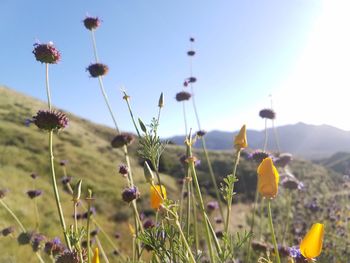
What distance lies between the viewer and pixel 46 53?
13.9 feet

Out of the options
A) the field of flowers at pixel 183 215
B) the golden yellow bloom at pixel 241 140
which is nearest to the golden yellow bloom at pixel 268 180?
the field of flowers at pixel 183 215

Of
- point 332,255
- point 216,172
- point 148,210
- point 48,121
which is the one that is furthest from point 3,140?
point 48,121

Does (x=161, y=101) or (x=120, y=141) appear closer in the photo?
(x=161, y=101)

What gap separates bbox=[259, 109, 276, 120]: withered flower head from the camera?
→ 7688 mm

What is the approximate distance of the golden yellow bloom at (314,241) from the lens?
1.95 metres

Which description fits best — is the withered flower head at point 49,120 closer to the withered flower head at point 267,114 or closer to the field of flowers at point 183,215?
the field of flowers at point 183,215

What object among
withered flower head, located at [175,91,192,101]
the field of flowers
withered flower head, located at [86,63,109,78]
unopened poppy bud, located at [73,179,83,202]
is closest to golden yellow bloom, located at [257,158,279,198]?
the field of flowers

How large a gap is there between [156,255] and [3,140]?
45.9 meters

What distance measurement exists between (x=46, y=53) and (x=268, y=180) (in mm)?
2766

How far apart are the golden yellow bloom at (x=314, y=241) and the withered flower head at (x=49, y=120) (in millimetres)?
2006

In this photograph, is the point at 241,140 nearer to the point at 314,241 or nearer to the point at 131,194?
the point at 314,241

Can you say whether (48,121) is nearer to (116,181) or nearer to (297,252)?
(297,252)

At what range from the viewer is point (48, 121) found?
3.39 m

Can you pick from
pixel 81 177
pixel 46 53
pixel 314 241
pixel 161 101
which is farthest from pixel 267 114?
pixel 81 177
